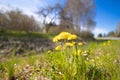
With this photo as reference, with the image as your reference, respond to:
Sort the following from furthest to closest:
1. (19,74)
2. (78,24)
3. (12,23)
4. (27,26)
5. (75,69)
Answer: (78,24) → (27,26) → (12,23) → (19,74) → (75,69)

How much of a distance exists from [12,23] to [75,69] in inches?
798

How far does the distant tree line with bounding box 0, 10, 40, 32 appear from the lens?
65.6 ft

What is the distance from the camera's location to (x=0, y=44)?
Answer: 12.3 metres

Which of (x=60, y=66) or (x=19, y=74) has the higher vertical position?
(x=60, y=66)

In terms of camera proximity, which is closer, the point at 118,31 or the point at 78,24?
the point at 78,24

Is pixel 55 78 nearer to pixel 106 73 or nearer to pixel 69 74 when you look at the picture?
pixel 69 74

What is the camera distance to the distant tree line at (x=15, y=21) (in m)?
20.0

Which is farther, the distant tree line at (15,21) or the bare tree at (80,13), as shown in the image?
the bare tree at (80,13)

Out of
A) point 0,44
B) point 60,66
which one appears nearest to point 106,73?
point 60,66

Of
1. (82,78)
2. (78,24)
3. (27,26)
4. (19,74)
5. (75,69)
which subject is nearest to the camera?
(82,78)

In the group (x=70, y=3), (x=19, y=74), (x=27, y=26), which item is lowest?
(x=19, y=74)

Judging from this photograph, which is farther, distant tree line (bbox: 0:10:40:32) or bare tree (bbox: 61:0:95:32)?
bare tree (bbox: 61:0:95:32)

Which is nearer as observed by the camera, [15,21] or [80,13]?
[15,21]

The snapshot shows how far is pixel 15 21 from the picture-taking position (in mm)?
21812
